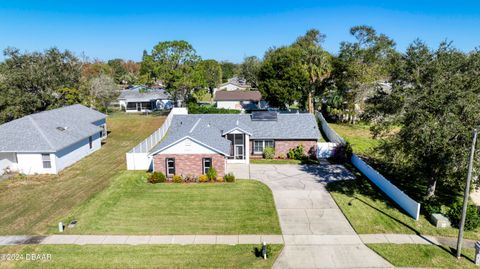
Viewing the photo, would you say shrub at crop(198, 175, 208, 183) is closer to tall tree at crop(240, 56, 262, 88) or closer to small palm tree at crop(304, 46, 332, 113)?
small palm tree at crop(304, 46, 332, 113)

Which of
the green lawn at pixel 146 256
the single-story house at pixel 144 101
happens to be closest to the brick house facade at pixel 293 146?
the green lawn at pixel 146 256

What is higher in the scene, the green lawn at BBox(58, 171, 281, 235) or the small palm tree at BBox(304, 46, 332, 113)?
the small palm tree at BBox(304, 46, 332, 113)

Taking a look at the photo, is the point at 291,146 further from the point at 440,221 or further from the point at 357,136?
the point at 440,221

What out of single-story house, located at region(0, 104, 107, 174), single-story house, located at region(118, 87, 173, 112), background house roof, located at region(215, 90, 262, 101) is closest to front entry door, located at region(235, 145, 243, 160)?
single-story house, located at region(0, 104, 107, 174)

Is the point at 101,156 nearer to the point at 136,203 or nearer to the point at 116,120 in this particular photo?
the point at 136,203

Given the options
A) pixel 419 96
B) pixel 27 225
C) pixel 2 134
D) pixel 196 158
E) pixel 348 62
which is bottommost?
pixel 27 225

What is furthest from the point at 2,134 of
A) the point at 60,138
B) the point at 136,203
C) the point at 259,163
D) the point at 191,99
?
the point at 191,99
